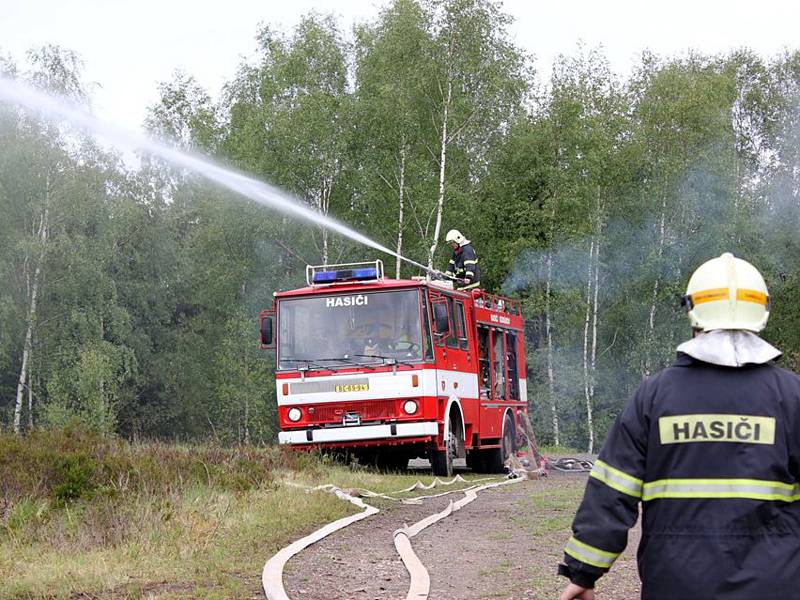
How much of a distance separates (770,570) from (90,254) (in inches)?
1408

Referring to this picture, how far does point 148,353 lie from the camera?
41.2m

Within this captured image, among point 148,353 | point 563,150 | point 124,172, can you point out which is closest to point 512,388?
point 563,150

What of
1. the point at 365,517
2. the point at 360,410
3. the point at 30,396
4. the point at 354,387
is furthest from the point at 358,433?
the point at 30,396

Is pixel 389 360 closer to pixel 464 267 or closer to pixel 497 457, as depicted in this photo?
pixel 464 267

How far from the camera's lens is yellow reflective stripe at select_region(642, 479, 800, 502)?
10.3 ft

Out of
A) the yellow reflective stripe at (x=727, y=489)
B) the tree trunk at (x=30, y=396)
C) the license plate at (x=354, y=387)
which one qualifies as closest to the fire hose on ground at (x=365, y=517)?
the license plate at (x=354, y=387)

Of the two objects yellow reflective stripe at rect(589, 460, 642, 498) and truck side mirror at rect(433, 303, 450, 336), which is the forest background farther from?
yellow reflective stripe at rect(589, 460, 642, 498)

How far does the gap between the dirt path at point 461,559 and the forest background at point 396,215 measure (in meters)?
21.7

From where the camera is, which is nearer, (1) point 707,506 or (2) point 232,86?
(1) point 707,506

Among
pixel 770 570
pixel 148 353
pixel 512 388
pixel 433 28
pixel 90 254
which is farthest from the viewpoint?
pixel 148 353

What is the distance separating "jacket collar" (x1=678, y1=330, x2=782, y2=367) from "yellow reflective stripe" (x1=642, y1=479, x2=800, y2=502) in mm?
311

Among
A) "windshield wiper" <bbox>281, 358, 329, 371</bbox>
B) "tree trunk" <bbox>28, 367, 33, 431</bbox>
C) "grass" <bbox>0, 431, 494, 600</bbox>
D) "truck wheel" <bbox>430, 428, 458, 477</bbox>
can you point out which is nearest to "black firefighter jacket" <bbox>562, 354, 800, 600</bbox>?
"grass" <bbox>0, 431, 494, 600</bbox>

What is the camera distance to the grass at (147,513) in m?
6.85

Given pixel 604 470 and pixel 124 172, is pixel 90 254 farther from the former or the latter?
pixel 604 470
